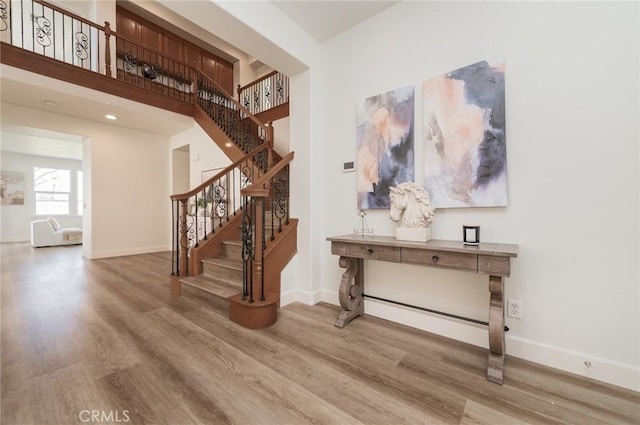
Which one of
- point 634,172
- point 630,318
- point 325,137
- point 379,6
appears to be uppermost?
point 379,6

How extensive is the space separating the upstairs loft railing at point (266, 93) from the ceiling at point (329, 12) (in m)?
2.43

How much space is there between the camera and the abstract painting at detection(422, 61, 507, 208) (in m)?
1.81

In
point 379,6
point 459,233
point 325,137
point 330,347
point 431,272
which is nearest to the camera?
point 330,347

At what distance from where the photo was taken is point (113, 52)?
5.05 m

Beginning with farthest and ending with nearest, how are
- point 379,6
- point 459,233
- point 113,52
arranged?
point 113,52
point 379,6
point 459,233

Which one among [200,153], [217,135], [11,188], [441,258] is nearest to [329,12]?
[441,258]

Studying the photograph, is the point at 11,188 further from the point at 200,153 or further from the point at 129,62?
the point at 200,153

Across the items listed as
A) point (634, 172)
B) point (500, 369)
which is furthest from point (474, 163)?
point (500, 369)

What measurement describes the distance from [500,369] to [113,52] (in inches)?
298

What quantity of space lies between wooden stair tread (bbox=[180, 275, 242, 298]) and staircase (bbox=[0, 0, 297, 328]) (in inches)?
0.4

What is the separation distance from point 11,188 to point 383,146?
1195 cm

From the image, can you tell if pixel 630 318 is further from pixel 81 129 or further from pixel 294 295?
pixel 81 129

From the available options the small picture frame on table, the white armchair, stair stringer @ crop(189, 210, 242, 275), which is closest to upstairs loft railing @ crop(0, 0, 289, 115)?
stair stringer @ crop(189, 210, 242, 275)

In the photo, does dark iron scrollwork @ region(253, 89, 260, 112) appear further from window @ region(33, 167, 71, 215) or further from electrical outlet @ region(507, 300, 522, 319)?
window @ region(33, 167, 71, 215)
